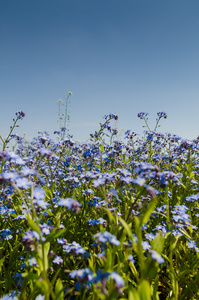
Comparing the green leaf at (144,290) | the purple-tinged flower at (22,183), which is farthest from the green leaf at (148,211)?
the purple-tinged flower at (22,183)

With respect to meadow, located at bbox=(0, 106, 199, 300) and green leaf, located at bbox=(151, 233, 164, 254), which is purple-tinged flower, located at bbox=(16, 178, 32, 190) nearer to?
meadow, located at bbox=(0, 106, 199, 300)

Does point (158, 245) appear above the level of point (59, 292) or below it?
above

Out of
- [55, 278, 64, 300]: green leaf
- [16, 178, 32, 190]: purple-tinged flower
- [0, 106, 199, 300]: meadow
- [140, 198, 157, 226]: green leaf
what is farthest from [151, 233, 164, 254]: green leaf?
[16, 178, 32, 190]: purple-tinged flower

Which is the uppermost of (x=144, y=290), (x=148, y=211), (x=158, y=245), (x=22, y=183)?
(x=22, y=183)

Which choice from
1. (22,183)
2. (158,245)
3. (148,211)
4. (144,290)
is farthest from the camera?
(22,183)

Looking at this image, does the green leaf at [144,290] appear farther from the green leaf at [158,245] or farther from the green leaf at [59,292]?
the green leaf at [59,292]

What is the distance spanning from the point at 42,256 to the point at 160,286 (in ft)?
7.40

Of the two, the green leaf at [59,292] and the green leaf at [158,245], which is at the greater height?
the green leaf at [158,245]

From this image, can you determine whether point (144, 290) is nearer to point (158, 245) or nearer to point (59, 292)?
point (158, 245)

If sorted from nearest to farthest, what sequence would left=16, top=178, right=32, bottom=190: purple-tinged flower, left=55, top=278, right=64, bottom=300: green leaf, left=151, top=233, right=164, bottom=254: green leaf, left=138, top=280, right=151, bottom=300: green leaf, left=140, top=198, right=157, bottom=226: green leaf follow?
left=138, top=280, right=151, bottom=300: green leaf
left=140, top=198, right=157, bottom=226: green leaf
left=55, top=278, right=64, bottom=300: green leaf
left=151, top=233, right=164, bottom=254: green leaf
left=16, top=178, right=32, bottom=190: purple-tinged flower

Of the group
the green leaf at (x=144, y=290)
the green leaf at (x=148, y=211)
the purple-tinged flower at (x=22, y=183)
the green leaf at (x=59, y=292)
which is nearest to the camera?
the green leaf at (x=144, y=290)

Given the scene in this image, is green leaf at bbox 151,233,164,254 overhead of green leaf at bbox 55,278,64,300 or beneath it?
overhead

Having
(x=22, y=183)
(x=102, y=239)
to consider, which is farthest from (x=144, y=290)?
(x=22, y=183)

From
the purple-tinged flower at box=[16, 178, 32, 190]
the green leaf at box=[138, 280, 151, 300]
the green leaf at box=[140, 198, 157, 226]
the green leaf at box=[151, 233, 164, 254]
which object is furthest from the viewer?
the purple-tinged flower at box=[16, 178, 32, 190]
